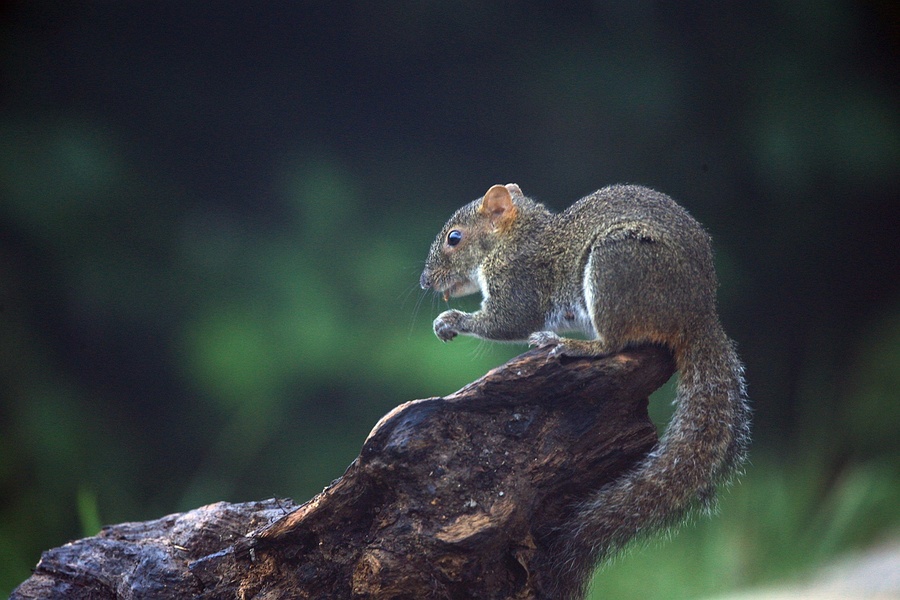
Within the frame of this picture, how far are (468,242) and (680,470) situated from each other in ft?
4.33

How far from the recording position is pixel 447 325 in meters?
3.21

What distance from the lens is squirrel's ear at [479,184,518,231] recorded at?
340cm

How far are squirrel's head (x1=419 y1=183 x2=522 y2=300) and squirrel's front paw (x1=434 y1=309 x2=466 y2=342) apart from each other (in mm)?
286

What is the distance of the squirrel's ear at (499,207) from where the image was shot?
134 inches

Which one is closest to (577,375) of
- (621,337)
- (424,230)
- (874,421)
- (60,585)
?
(621,337)

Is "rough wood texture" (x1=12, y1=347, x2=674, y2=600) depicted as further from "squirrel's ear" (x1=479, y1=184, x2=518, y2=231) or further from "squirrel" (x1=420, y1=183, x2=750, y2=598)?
"squirrel's ear" (x1=479, y1=184, x2=518, y2=231)

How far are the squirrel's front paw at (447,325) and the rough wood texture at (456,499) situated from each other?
55 cm

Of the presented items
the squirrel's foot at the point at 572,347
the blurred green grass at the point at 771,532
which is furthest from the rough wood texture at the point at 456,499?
the blurred green grass at the point at 771,532

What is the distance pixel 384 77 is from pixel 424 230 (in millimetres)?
1032

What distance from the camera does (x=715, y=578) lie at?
16.4 ft

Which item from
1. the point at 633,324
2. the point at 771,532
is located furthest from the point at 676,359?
the point at 771,532

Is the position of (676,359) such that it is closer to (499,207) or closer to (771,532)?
(499,207)

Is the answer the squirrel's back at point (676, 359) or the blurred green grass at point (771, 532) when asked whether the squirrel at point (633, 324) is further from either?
the blurred green grass at point (771, 532)

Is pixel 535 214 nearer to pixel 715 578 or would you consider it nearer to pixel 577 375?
pixel 577 375
